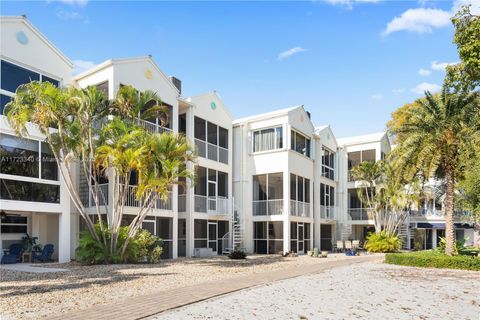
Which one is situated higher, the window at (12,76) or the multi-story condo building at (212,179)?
the window at (12,76)

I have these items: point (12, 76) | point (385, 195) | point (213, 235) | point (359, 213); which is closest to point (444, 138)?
point (385, 195)

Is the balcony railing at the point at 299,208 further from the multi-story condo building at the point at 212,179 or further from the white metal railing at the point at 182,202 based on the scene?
the white metal railing at the point at 182,202

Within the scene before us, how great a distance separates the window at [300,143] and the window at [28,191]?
1442cm

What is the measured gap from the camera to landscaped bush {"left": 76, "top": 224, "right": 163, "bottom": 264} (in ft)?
57.5

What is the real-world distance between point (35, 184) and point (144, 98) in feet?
18.7

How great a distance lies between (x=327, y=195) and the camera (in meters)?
33.7

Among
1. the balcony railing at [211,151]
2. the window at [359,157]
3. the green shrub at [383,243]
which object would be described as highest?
the window at [359,157]

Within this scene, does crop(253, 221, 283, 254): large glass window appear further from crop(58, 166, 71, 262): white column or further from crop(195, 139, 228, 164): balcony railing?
crop(58, 166, 71, 262): white column

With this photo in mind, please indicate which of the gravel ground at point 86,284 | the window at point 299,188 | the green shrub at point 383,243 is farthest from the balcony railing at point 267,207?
the gravel ground at point 86,284

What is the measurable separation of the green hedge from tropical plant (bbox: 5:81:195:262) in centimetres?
1038

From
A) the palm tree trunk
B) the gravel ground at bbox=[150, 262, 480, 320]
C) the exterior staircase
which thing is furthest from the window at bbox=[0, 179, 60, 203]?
the palm tree trunk

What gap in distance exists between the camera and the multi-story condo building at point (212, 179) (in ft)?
60.8

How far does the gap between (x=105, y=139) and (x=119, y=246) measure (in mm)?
4416

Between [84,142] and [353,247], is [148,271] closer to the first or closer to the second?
[84,142]
